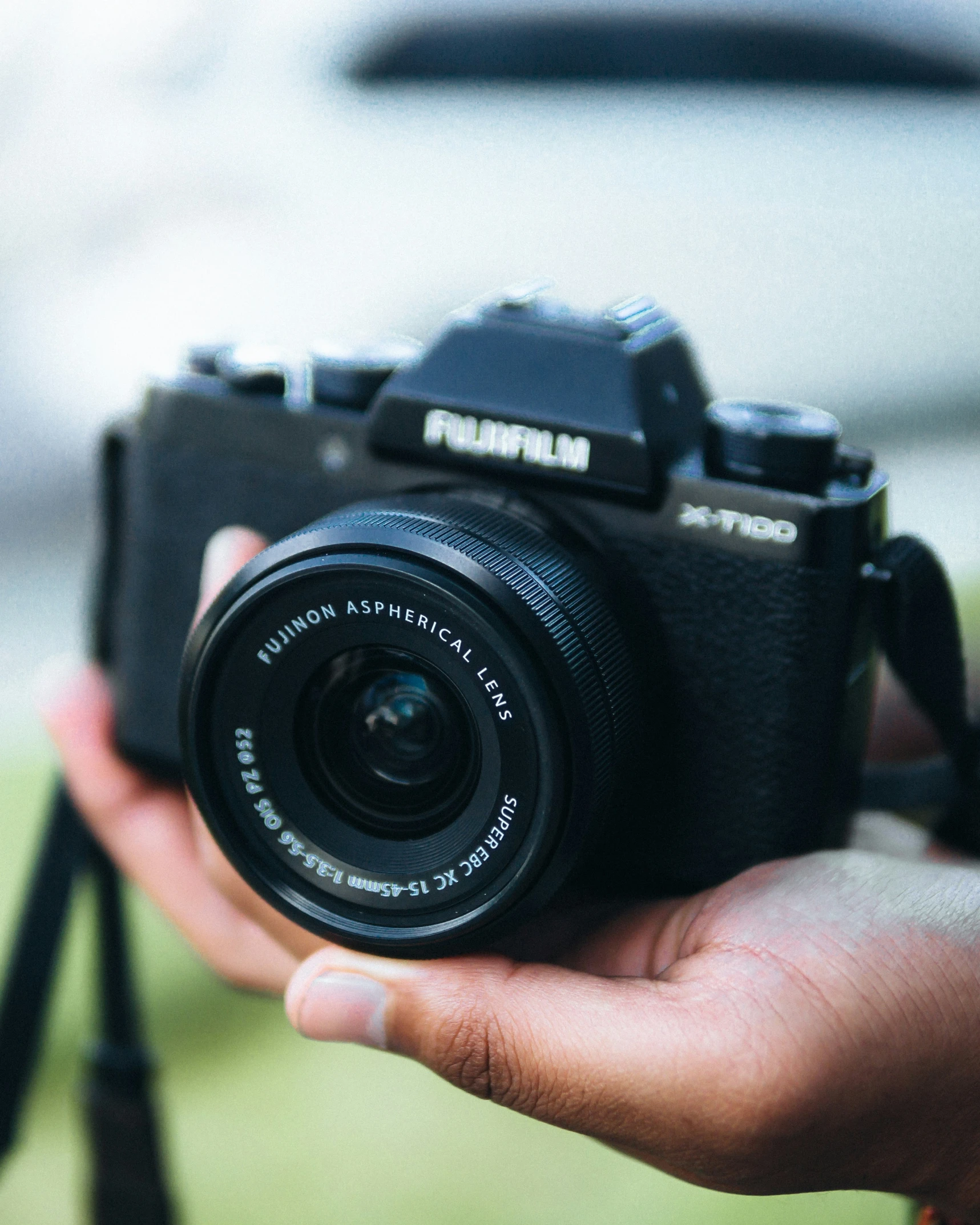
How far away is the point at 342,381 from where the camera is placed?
34.4 inches

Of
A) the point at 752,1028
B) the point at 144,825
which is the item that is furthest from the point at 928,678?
the point at 144,825

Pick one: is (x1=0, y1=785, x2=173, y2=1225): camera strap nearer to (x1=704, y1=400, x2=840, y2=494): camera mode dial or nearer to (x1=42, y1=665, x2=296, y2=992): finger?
(x1=42, y1=665, x2=296, y2=992): finger

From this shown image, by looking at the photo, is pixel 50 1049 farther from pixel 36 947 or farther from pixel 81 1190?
pixel 36 947

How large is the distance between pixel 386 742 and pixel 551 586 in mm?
124

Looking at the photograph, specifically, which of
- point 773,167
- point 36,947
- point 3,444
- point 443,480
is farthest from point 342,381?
point 773,167

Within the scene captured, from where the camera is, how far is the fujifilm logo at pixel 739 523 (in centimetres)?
75

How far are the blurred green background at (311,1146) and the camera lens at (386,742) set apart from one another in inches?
20.7

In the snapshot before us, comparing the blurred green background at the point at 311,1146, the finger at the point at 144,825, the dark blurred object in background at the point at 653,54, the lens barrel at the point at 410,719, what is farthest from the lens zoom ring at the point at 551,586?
the dark blurred object in background at the point at 653,54

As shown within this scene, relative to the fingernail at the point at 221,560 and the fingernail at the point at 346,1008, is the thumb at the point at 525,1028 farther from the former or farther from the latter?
the fingernail at the point at 221,560

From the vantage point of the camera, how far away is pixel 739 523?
Answer: 2.52 ft

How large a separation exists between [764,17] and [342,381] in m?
2.51

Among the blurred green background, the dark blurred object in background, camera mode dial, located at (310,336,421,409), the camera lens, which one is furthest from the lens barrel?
the dark blurred object in background

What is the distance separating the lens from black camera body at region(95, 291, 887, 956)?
26.9 inches

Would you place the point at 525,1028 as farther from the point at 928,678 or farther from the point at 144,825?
the point at 144,825
